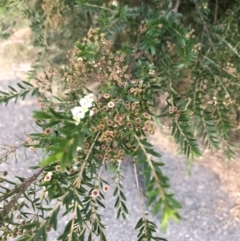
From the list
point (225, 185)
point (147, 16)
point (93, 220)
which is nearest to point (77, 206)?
point (93, 220)

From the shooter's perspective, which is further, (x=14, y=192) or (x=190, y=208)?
(x=190, y=208)

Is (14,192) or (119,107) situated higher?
(119,107)

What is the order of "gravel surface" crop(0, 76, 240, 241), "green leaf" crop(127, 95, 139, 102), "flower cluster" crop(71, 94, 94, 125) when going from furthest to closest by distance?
1. "gravel surface" crop(0, 76, 240, 241)
2. "green leaf" crop(127, 95, 139, 102)
3. "flower cluster" crop(71, 94, 94, 125)

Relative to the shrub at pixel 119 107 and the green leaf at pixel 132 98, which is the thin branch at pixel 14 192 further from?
the green leaf at pixel 132 98

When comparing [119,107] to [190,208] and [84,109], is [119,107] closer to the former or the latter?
[84,109]

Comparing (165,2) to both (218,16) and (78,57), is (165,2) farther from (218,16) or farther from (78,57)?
(78,57)

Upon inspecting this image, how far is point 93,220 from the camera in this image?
2.41 ft

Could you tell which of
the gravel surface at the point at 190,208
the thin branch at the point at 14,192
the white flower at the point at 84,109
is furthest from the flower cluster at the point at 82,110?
Answer: the gravel surface at the point at 190,208

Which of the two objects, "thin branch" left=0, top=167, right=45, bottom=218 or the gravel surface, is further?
the gravel surface

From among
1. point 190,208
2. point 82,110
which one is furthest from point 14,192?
point 190,208

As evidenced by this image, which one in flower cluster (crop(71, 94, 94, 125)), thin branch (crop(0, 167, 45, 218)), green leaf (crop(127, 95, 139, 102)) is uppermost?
green leaf (crop(127, 95, 139, 102))

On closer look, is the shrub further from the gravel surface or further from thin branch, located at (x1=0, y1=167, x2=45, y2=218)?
the gravel surface

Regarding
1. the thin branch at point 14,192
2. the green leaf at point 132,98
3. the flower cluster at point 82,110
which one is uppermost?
the green leaf at point 132,98

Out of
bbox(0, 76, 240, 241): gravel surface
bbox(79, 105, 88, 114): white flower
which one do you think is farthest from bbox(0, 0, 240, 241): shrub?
bbox(0, 76, 240, 241): gravel surface
